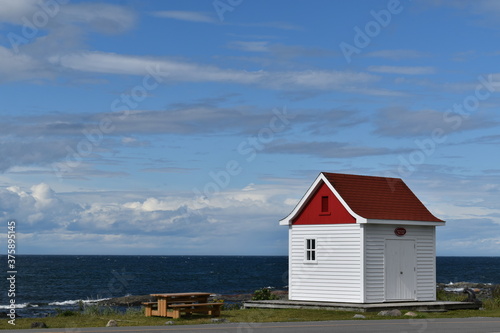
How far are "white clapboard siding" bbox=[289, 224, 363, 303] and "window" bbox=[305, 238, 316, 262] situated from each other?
0.19 meters

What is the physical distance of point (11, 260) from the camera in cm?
2620

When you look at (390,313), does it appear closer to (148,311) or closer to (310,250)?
(310,250)

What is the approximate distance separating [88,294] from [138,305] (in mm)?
22958

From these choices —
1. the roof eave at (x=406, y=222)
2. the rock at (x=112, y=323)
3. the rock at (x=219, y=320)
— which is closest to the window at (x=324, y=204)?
the roof eave at (x=406, y=222)

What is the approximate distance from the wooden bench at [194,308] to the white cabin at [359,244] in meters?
6.12

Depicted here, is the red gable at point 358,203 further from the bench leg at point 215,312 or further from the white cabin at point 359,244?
the bench leg at point 215,312

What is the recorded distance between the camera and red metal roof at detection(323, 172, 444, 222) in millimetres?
34000

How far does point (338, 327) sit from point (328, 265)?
388 inches

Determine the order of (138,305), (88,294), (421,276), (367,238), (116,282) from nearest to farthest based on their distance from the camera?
1. (367,238)
2. (421,276)
3. (138,305)
4. (88,294)
5. (116,282)

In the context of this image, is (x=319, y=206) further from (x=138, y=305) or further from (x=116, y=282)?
(x=116, y=282)

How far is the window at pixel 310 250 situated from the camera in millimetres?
34875

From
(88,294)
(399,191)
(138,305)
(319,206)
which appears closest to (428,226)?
(399,191)

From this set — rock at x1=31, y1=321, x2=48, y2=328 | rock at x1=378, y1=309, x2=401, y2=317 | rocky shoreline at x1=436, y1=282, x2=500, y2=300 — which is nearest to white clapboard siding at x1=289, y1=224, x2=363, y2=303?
rock at x1=378, y1=309, x2=401, y2=317

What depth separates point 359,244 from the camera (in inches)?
1300
